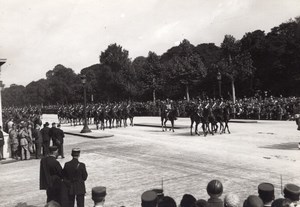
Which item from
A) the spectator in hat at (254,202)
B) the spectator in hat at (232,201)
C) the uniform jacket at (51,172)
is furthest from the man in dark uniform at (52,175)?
the spectator in hat at (254,202)

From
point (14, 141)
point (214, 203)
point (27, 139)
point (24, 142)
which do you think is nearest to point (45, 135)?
point (24, 142)

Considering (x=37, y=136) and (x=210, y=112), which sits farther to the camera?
(x=210, y=112)

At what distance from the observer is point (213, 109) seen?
23.4 metres

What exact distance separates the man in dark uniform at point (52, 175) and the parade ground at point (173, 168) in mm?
1619

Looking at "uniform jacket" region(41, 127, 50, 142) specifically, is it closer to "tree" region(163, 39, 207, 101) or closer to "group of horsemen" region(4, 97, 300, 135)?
"group of horsemen" region(4, 97, 300, 135)

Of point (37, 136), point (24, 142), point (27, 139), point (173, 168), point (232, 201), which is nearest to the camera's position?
point (232, 201)

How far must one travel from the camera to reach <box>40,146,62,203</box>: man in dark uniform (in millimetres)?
7188

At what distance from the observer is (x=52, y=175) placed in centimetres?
726

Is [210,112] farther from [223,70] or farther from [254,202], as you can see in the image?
[223,70]

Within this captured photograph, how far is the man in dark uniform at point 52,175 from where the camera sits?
719 cm

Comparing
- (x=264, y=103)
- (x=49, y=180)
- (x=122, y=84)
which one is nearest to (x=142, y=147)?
(x=49, y=180)

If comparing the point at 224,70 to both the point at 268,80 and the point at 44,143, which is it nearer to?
the point at 268,80

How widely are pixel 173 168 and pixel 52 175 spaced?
5.77 m

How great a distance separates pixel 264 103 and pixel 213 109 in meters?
12.2
